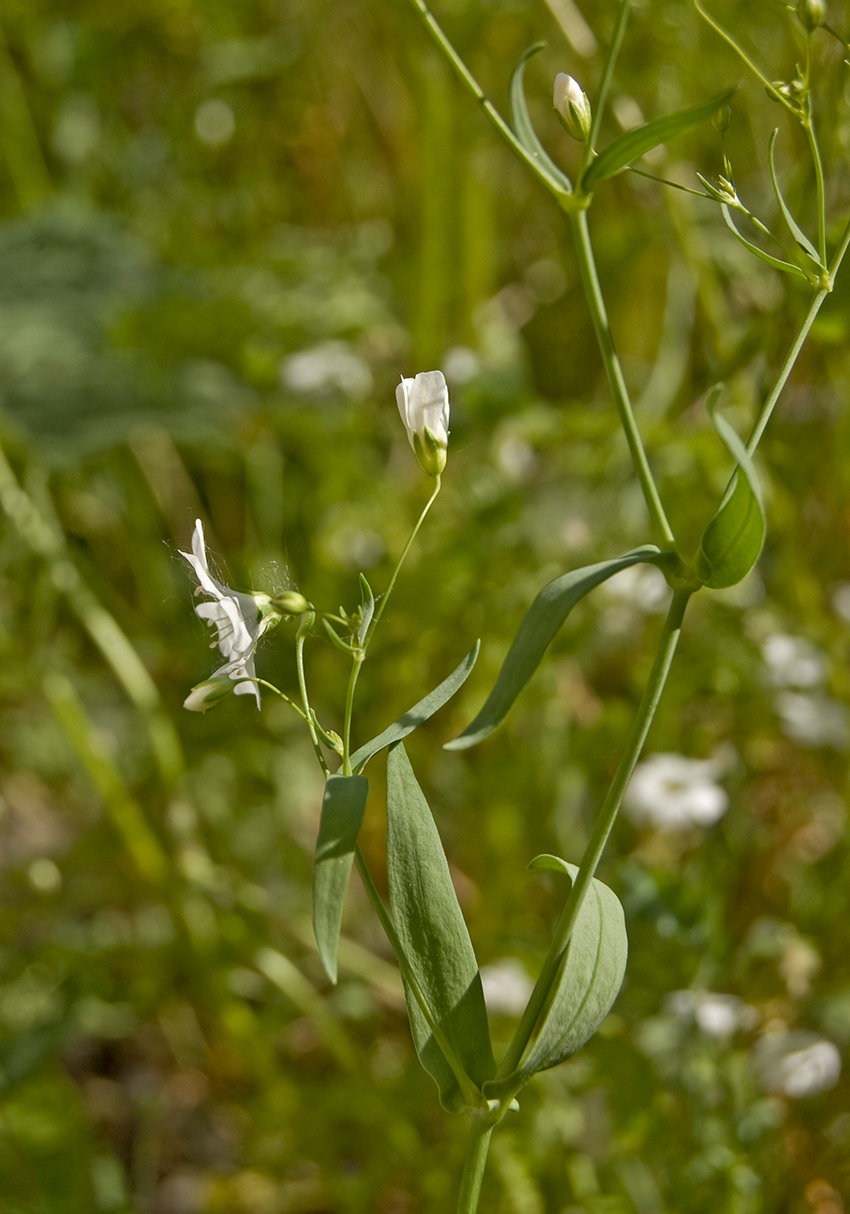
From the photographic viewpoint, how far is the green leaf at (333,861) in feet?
1.17

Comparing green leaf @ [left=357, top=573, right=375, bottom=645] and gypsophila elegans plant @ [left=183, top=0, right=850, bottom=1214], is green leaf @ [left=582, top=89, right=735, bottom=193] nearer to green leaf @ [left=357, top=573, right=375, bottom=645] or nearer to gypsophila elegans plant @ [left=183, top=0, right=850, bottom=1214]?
gypsophila elegans plant @ [left=183, top=0, right=850, bottom=1214]

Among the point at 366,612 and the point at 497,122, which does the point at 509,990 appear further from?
the point at 497,122

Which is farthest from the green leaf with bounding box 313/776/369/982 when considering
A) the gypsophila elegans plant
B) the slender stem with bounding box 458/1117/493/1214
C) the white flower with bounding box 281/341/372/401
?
the white flower with bounding box 281/341/372/401

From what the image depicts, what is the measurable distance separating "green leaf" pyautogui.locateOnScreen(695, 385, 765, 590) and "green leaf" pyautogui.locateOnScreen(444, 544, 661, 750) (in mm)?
36

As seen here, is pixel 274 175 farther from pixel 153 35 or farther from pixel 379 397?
pixel 379 397

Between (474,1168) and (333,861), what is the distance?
173 millimetres

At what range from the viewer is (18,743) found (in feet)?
4.33

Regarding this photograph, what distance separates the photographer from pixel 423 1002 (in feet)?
1.43

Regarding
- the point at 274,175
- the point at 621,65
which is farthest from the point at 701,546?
the point at 274,175

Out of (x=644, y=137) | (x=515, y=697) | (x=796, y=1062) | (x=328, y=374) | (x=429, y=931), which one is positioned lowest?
(x=796, y=1062)

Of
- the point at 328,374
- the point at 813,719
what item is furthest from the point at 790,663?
the point at 328,374

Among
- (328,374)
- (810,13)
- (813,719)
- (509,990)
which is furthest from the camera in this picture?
(328,374)

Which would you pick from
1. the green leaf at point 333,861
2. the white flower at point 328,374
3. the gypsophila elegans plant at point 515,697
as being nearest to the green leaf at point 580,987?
the gypsophila elegans plant at point 515,697

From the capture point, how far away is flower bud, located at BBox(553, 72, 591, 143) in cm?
46
